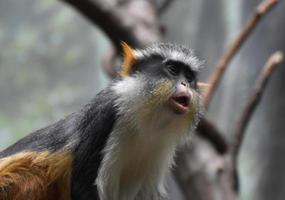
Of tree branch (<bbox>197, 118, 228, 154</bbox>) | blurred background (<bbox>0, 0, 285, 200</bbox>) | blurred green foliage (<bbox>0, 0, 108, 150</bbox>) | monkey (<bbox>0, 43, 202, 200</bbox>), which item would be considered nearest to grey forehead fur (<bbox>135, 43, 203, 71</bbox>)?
monkey (<bbox>0, 43, 202, 200</bbox>)

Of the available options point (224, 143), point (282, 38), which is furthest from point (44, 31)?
point (224, 143)

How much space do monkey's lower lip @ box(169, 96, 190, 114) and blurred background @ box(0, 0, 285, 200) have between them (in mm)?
2483

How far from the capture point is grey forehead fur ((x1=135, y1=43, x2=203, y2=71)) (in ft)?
9.40

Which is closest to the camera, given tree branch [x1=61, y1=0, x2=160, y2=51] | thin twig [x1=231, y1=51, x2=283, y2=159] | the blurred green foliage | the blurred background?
thin twig [x1=231, y1=51, x2=283, y2=159]

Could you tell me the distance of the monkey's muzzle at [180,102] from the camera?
2707 mm

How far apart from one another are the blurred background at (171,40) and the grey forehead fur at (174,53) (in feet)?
7.37

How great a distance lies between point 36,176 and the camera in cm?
283

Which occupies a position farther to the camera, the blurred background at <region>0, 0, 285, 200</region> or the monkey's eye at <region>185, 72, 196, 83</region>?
the blurred background at <region>0, 0, 285, 200</region>

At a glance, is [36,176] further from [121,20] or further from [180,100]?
[121,20]

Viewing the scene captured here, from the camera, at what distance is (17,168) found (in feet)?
9.29

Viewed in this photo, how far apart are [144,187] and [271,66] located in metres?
1.10

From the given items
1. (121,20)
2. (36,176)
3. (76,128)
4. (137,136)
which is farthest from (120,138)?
(121,20)

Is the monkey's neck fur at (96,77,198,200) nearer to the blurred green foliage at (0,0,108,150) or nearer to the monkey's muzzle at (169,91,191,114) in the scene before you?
the monkey's muzzle at (169,91,191,114)

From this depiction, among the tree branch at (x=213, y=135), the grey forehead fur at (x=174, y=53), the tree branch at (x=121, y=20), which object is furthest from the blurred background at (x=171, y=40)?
the grey forehead fur at (x=174, y=53)
